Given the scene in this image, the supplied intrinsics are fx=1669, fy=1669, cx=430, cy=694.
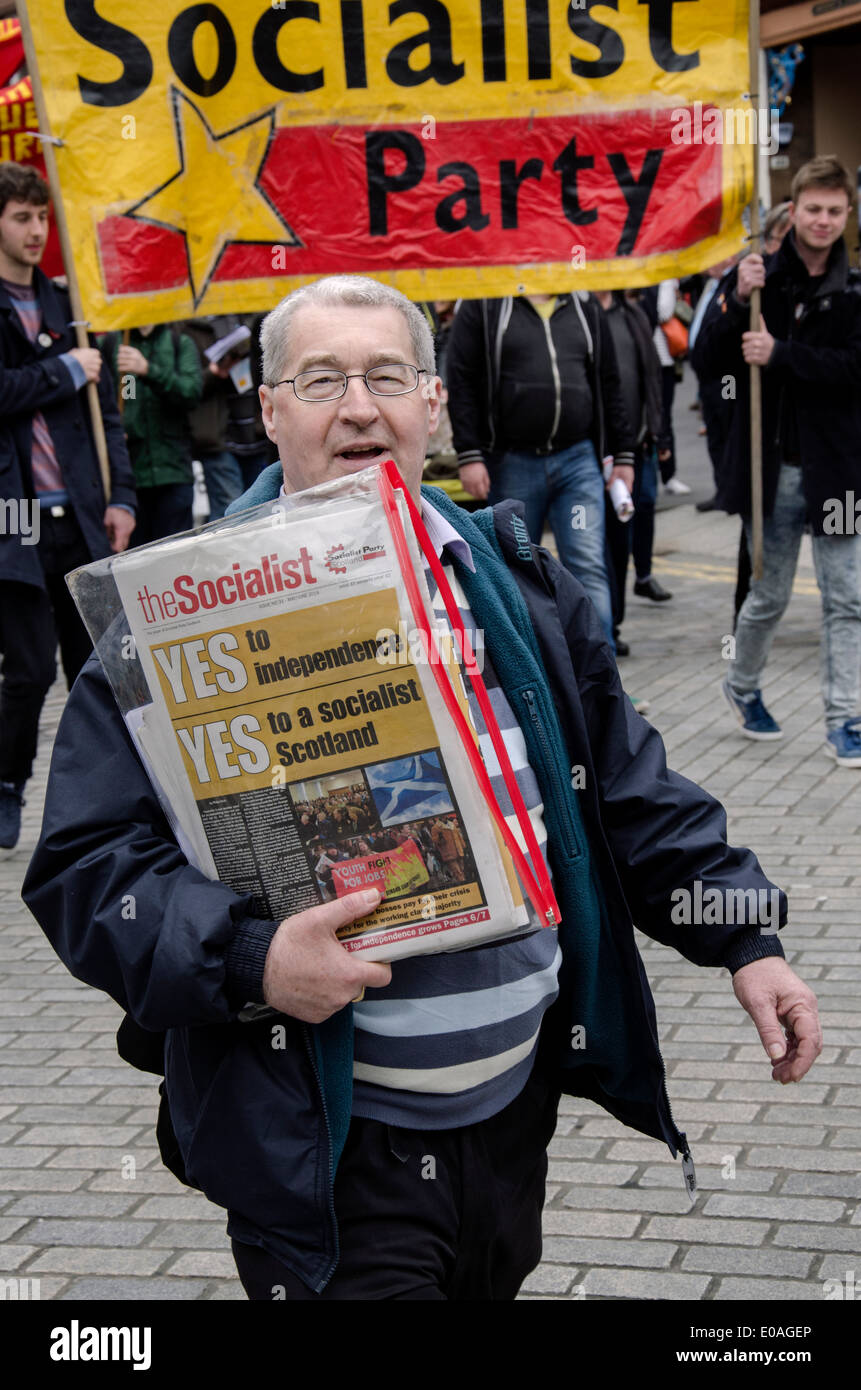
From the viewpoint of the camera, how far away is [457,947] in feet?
6.21

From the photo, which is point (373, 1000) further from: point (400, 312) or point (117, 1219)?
point (117, 1219)

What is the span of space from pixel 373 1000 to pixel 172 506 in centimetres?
723

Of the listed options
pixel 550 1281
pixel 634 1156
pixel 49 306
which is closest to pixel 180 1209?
pixel 550 1281

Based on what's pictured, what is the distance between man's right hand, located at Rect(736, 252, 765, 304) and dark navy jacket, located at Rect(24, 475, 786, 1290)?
4646mm

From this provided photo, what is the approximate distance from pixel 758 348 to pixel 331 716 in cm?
530

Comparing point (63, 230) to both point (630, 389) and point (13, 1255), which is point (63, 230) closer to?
point (13, 1255)

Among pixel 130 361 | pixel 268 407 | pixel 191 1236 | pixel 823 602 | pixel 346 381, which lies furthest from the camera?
pixel 130 361

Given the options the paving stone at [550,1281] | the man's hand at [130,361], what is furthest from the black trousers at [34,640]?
the paving stone at [550,1281]

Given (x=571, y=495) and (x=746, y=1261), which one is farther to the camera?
(x=571, y=495)

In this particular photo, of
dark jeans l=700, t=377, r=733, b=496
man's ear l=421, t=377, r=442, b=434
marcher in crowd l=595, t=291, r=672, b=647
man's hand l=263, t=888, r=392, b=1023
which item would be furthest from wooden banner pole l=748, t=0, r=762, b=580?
man's hand l=263, t=888, r=392, b=1023

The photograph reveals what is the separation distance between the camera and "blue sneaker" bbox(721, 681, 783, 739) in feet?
24.2

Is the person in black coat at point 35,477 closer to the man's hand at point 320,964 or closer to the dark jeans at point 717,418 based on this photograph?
the dark jeans at point 717,418

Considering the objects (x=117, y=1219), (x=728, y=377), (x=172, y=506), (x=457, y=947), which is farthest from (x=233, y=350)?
(x=457, y=947)

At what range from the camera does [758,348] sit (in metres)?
6.76
